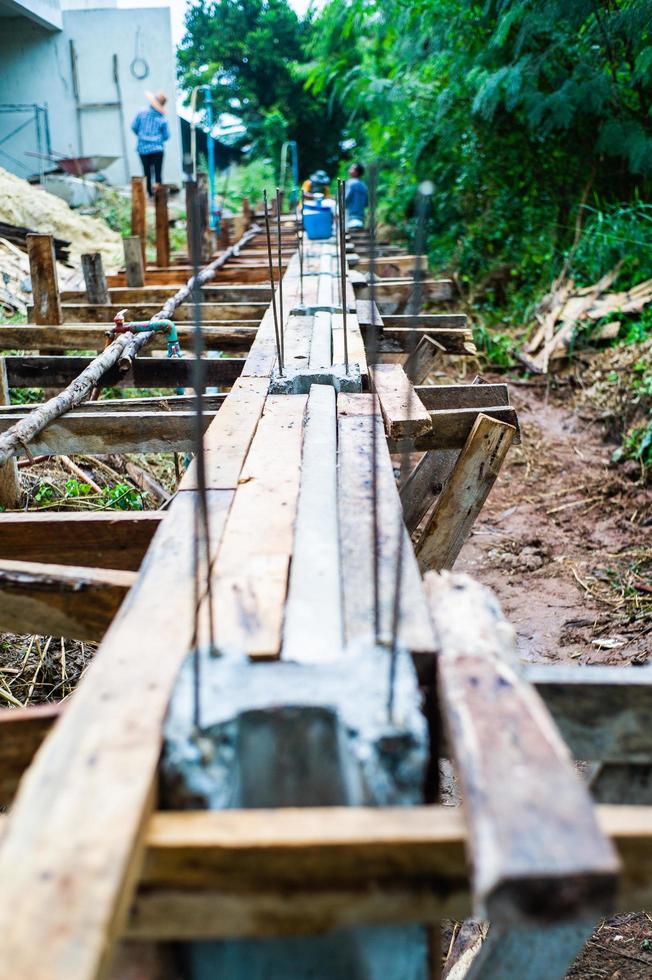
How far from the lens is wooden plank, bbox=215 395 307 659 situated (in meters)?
1.52

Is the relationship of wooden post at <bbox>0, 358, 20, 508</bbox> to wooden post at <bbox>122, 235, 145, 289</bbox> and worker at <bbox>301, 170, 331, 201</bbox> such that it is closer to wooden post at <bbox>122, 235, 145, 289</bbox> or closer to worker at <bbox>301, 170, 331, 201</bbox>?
wooden post at <bbox>122, 235, 145, 289</bbox>

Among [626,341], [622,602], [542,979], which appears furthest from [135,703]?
[626,341]

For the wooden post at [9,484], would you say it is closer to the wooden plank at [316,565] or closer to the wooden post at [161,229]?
the wooden plank at [316,565]

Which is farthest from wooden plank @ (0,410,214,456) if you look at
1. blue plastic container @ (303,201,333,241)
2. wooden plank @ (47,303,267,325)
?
blue plastic container @ (303,201,333,241)

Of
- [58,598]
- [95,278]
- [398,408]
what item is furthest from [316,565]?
[95,278]

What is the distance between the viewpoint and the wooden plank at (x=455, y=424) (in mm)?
3320

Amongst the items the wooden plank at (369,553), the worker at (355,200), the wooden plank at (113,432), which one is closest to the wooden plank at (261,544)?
the wooden plank at (369,553)

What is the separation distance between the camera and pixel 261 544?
190 cm

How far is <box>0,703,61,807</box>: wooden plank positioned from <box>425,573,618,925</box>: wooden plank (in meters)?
0.66

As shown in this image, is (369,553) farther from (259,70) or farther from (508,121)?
(259,70)

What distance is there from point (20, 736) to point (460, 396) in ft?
8.88

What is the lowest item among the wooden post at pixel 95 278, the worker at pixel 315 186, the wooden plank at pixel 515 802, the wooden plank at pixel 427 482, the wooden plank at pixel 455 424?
the wooden plank at pixel 427 482

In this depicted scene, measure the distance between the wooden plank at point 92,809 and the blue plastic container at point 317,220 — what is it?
7.68 m

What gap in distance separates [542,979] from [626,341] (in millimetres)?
7423
